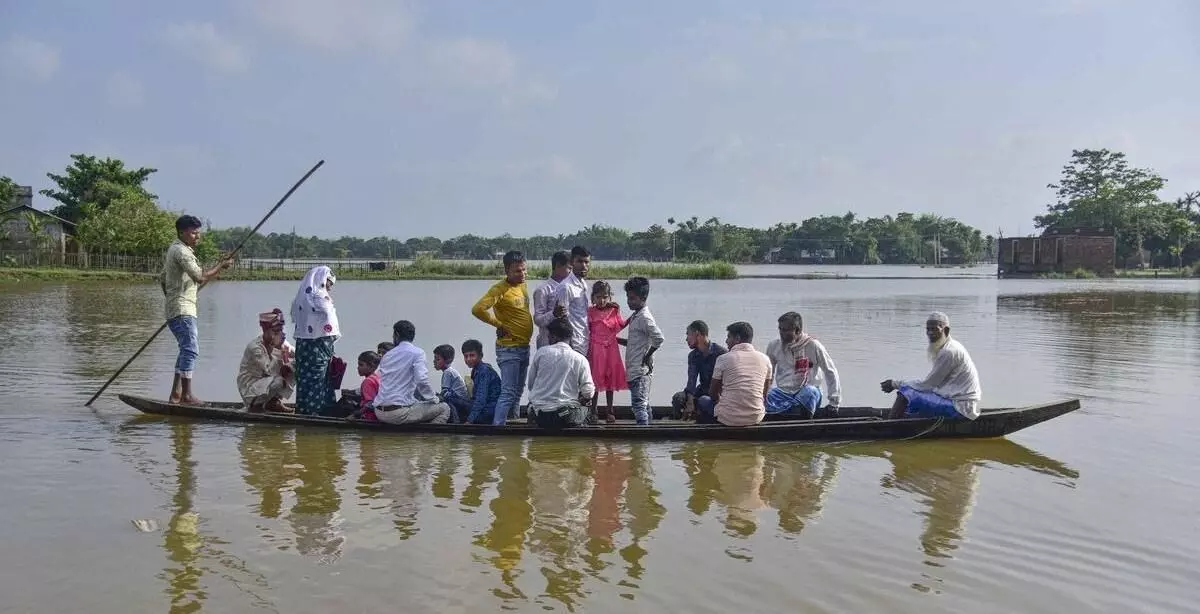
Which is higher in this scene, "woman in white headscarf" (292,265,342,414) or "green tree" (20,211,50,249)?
"green tree" (20,211,50,249)

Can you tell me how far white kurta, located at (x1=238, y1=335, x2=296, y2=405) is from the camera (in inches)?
338

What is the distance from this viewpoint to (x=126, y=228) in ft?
143

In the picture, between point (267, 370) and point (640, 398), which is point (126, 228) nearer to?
point (267, 370)

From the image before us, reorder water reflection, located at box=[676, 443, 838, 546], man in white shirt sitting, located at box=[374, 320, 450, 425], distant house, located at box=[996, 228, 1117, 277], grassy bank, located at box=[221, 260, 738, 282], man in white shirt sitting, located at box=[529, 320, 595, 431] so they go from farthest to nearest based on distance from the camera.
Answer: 1. distant house, located at box=[996, 228, 1117, 277]
2. grassy bank, located at box=[221, 260, 738, 282]
3. man in white shirt sitting, located at box=[374, 320, 450, 425]
4. man in white shirt sitting, located at box=[529, 320, 595, 431]
5. water reflection, located at box=[676, 443, 838, 546]

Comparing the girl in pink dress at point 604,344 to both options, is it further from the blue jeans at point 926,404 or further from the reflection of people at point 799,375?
the blue jeans at point 926,404

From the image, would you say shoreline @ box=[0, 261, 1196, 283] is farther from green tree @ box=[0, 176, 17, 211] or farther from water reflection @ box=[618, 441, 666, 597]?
water reflection @ box=[618, 441, 666, 597]

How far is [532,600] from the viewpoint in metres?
4.42

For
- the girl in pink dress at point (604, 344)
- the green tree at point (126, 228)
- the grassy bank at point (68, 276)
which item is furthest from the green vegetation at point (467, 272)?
Answer: the girl in pink dress at point (604, 344)

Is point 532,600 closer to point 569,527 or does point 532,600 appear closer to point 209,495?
point 569,527

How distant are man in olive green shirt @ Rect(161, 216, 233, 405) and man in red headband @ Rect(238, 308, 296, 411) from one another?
78 centimetres

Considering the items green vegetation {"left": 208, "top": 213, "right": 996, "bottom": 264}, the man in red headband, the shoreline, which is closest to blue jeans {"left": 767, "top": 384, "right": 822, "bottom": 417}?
the man in red headband

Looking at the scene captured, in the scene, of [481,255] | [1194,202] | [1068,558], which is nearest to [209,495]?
[1068,558]

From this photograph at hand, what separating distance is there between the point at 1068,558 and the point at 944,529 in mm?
715

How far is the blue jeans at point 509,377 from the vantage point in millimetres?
8211
